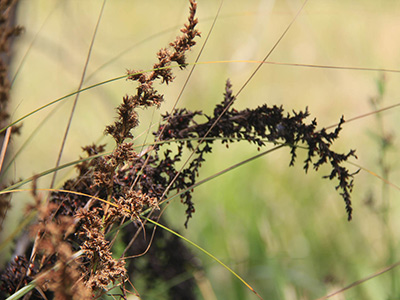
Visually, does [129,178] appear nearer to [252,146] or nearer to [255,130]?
[255,130]

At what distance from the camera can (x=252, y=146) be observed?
232cm

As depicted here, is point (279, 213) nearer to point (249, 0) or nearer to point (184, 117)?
point (184, 117)

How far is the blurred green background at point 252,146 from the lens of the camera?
4.77 ft

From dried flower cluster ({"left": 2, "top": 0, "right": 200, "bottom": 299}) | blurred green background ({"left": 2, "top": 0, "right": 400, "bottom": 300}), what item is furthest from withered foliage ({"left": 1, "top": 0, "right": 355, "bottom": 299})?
blurred green background ({"left": 2, "top": 0, "right": 400, "bottom": 300})

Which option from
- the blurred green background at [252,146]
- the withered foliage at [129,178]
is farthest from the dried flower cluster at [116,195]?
the blurred green background at [252,146]

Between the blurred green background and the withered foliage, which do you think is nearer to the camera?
the withered foliage

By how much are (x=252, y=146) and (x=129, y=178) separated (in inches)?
64.8

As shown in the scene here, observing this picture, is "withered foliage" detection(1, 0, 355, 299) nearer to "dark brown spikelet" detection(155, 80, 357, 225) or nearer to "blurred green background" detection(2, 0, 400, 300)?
"dark brown spikelet" detection(155, 80, 357, 225)

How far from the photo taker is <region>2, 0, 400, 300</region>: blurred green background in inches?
57.2

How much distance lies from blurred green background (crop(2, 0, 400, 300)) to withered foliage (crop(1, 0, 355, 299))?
0.11m

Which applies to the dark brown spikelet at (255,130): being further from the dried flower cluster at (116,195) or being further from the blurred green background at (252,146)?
the blurred green background at (252,146)

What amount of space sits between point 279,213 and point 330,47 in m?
1.96

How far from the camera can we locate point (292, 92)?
321 centimetres

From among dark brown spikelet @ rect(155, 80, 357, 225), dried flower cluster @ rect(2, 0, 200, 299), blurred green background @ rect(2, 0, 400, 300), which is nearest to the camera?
dried flower cluster @ rect(2, 0, 200, 299)
